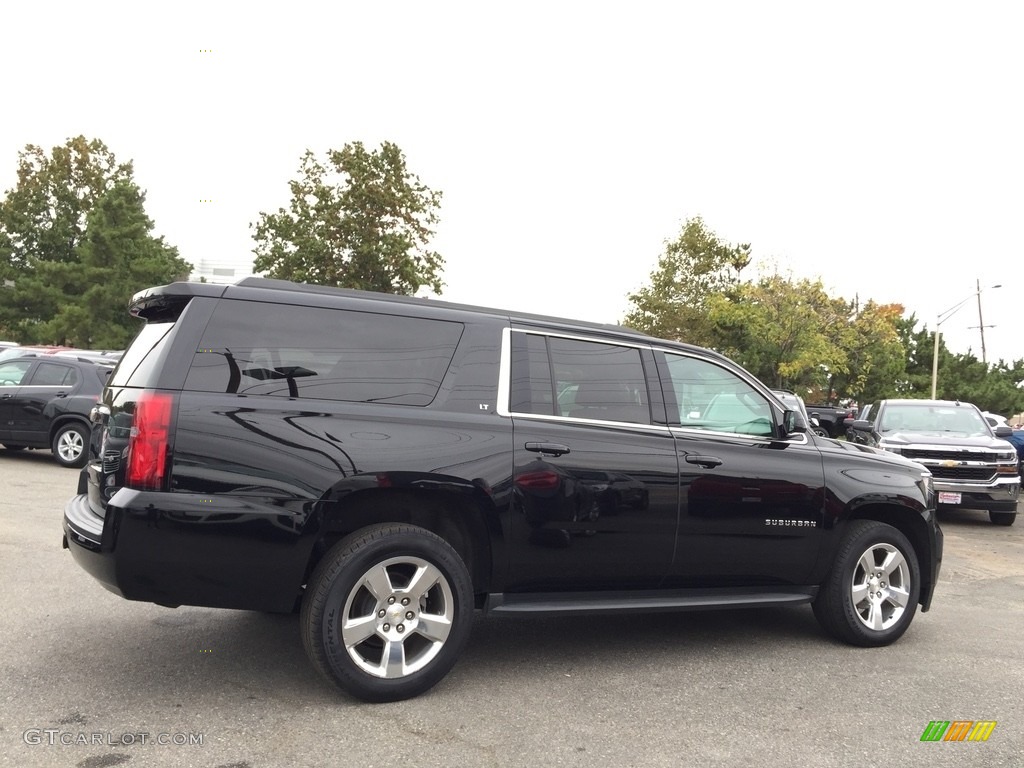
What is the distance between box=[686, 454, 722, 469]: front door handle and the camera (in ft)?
16.6

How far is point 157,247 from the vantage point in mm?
48469

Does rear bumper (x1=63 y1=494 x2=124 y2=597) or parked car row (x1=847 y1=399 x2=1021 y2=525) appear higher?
parked car row (x1=847 y1=399 x2=1021 y2=525)

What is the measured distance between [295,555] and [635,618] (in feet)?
9.38

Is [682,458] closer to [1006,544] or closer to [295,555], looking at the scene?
[295,555]

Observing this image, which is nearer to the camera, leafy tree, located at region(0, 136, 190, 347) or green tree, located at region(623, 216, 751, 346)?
leafy tree, located at region(0, 136, 190, 347)

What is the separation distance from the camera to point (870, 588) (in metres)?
5.70

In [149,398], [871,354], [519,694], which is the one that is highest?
[871,354]

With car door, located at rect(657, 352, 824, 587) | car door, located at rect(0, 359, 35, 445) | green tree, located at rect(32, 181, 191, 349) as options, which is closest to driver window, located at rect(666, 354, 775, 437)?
car door, located at rect(657, 352, 824, 587)

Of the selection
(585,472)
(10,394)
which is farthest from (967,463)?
(10,394)

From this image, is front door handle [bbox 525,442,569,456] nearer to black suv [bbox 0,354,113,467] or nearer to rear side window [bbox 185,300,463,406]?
rear side window [bbox 185,300,463,406]

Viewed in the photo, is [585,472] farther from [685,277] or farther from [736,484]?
[685,277]

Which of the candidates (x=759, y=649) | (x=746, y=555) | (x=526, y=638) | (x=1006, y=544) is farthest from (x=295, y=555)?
(x=1006, y=544)

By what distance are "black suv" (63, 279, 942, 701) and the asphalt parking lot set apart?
1.17 ft

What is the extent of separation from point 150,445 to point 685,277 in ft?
182
